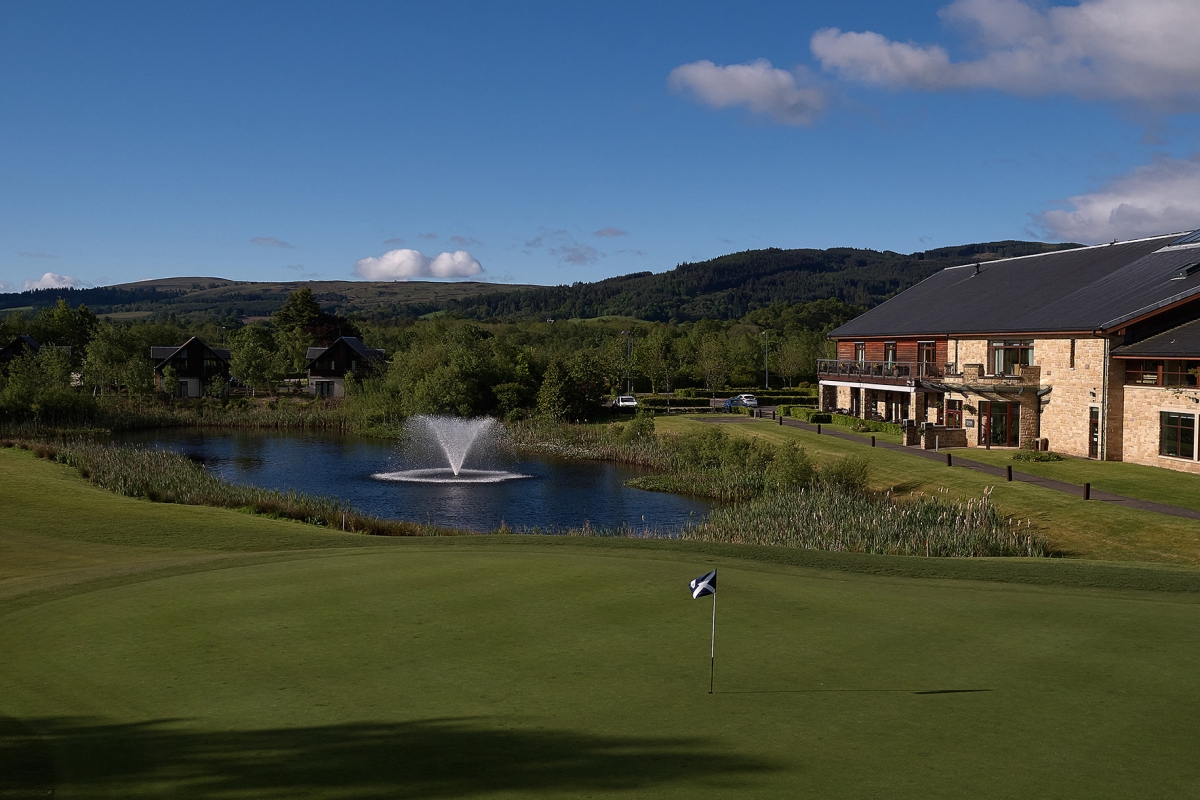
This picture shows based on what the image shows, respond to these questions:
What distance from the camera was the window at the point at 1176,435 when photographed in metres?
33.6

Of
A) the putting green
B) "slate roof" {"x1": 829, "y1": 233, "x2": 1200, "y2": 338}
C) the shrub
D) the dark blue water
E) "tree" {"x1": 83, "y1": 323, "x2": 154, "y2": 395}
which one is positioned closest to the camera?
the putting green

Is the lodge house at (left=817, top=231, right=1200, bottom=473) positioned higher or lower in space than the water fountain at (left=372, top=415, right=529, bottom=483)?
higher

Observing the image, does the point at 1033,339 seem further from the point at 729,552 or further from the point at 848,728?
the point at 848,728

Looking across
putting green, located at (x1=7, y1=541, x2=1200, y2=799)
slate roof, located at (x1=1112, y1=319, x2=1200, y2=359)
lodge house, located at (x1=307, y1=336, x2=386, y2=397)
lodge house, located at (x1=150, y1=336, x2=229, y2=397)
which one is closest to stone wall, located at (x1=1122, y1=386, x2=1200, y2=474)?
slate roof, located at (x1=1112, y1=319, x2=1200, y2=359)

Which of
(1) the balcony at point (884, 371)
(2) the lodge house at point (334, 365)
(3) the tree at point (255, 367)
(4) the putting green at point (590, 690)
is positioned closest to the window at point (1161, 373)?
(1) the balcony at point (884, 371)

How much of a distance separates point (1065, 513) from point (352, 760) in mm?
25928

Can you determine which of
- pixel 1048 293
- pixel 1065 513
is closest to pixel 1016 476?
pixel 1065 513

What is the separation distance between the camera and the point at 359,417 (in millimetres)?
69000

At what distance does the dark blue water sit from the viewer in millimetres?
33188

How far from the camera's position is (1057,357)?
39938 mm

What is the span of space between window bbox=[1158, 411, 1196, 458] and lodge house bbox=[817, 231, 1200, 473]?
1.5 inches

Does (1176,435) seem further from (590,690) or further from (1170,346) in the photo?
(590,690)

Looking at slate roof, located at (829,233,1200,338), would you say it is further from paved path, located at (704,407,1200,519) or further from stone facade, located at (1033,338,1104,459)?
paved path, located at (704,407,1200,519)

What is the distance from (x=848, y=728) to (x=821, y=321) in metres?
149
